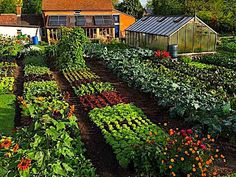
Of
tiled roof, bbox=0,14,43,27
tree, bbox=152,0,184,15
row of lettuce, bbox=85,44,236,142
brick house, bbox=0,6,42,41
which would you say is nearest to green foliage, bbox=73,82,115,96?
row of lettuce, bbox=85,44,236,142

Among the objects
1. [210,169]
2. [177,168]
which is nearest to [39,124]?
[177,168]

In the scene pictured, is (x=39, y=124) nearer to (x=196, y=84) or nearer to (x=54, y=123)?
(x=54, y=123)

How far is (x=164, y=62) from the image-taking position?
17844 mm

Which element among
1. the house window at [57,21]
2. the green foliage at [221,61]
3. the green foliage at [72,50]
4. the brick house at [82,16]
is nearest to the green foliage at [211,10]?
the brick house at [82,16]

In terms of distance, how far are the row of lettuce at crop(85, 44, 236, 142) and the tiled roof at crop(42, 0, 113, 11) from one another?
20170 millimetres

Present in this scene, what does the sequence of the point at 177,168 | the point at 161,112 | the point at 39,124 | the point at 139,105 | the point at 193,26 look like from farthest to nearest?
the point at 193,26 < the point at 139,105 < the point at 161,112 < the point at 177,168 < the point at 39,124

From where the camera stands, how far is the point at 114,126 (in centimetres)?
826

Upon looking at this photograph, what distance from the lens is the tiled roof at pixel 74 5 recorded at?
1489 inches

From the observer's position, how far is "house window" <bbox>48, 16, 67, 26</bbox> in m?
34.6

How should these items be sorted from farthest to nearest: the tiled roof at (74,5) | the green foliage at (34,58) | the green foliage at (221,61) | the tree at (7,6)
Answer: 1. the tree at (7,6)
2. the tiled roof at (74,5)
3. the green foliage at (34,58)
4. the green foliage at (221,61)

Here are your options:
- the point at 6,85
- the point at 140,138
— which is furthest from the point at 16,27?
the point at 140,138

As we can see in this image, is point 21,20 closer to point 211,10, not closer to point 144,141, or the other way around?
point 211,10

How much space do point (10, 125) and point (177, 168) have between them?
5.32 m

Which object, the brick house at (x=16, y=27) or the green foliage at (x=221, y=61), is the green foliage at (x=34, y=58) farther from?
the brick house at (x=16, y=27)
